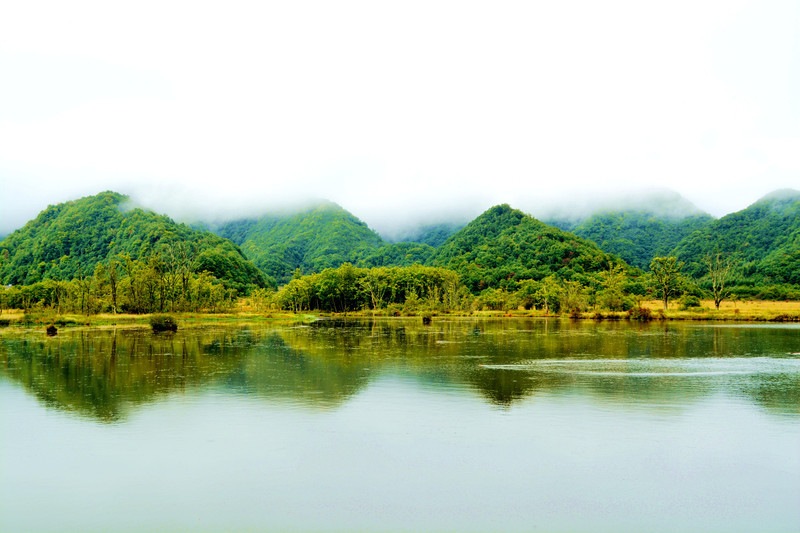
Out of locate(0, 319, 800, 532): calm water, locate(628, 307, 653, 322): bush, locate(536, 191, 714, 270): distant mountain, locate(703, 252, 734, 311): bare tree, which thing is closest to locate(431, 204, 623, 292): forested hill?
locate(703, 252, 734, 311): bare tree

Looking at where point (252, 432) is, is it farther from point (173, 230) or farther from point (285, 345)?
point (173, 230)

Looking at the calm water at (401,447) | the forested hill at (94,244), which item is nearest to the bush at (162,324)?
the calm water at (401,447)

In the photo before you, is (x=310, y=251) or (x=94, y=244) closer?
(x=94, y=244)

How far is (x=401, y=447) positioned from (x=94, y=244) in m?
123

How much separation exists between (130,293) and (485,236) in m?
100

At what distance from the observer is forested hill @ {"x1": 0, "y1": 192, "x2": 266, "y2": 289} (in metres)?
107

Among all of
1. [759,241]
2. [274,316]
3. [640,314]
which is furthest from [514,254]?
[274,316]

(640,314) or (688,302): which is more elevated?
(688,302)

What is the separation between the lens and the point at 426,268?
104 metres

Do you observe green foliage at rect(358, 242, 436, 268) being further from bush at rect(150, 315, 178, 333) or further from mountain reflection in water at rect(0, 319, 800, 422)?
mountain reflection in water at rect(0, 319, 800, 422)

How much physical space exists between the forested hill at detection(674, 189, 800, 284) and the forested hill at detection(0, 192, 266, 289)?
102299 millimetres

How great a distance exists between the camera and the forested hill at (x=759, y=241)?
98.8 metres

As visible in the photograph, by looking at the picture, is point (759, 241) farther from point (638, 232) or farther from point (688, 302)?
point (688, 302)

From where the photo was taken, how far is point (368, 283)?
93.8 meters
